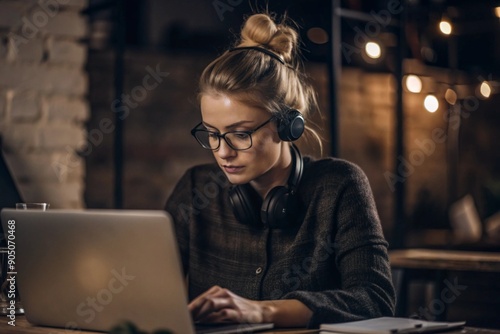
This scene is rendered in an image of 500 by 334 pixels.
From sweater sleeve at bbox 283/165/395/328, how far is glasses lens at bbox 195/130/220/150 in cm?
33

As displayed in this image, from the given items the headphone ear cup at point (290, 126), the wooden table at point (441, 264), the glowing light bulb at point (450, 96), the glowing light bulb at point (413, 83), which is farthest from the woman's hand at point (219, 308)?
the glowing light bulb at point (450, 96)

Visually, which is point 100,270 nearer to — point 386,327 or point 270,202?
point 386,327

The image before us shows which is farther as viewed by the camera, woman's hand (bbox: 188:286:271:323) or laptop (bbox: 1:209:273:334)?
woman's hand (bbox: 188:286:271:323)

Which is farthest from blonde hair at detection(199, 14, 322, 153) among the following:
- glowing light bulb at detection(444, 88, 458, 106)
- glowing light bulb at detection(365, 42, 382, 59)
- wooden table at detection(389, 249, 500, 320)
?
glowing light bulb at detection(444, 88, 458, 106)

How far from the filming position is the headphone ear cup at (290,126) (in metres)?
2.09

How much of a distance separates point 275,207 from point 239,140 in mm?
191

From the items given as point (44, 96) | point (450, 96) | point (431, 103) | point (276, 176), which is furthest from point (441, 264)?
point (450, 96)

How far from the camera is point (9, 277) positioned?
187cm

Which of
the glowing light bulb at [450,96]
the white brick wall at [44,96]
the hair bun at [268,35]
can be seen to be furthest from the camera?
the glowing light bulb at [450,96]

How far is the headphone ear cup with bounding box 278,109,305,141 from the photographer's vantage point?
209 cm

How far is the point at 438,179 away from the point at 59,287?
20.1 feet

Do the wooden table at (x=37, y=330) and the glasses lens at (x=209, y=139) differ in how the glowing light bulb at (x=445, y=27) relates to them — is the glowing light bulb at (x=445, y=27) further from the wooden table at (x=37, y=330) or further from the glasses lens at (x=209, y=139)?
the wooden table at (x=37, y=330)

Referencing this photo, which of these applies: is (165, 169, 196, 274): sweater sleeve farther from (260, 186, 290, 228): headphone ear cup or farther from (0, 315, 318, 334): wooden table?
(0, 315, 318, 334): wooden table

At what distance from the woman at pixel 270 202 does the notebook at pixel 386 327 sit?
205mm
